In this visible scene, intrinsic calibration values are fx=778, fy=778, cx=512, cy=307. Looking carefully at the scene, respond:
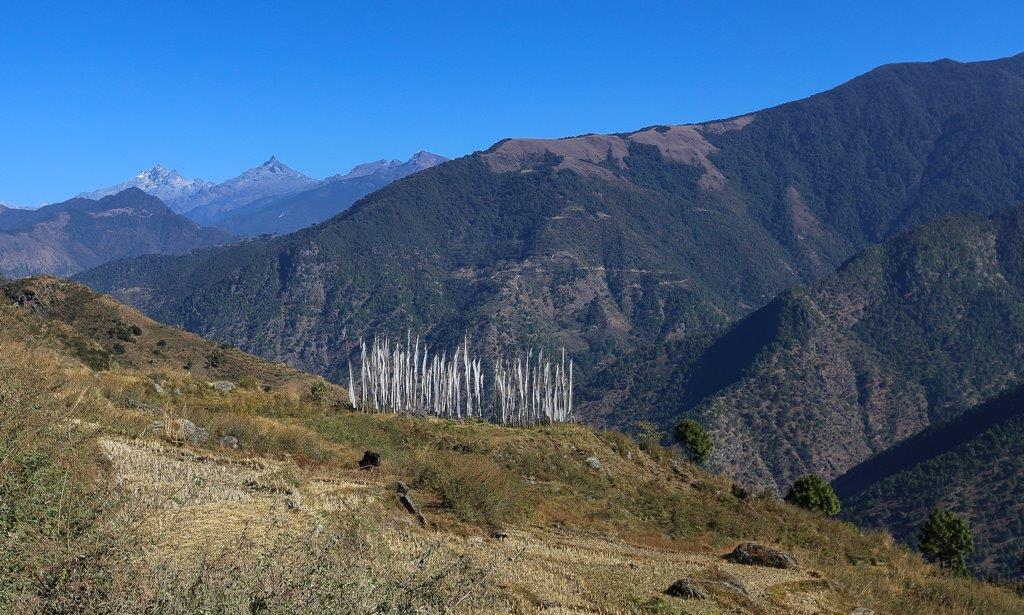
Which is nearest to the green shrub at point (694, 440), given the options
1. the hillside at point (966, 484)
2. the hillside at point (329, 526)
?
the hillside at point (329, 526)

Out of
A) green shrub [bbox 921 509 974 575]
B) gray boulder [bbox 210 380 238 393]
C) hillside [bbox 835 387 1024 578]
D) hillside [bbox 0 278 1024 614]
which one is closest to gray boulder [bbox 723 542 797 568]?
hillside [bbox 0 278 1024 614]

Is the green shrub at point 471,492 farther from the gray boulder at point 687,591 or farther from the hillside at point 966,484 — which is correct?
the hillside at point 966,484

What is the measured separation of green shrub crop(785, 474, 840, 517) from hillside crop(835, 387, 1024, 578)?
35.2 metres

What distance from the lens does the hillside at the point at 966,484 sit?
93250 millimetres

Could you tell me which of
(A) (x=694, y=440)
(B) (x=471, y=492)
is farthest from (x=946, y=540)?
(B) (x=471, y=492)

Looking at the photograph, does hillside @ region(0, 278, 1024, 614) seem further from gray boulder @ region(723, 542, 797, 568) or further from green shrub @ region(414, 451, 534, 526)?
gray boulder @ region(723, 542, 797, 568)

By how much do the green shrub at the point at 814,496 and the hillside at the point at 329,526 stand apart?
18105 mm

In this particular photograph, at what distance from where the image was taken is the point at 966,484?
10744 centimetres

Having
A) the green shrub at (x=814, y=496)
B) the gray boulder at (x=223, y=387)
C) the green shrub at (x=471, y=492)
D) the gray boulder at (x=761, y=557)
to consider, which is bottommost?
the green shrub at (x=814, y=496)

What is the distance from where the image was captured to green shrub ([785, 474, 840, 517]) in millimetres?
59000

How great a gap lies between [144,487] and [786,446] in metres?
161

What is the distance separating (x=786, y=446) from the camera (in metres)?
160

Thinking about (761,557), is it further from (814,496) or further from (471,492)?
(814,496)

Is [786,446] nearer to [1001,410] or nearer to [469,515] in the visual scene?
[1001,410]
